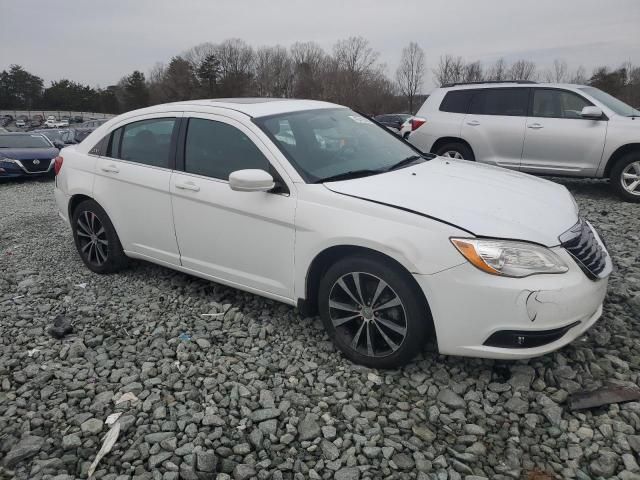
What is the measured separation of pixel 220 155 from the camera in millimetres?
3631

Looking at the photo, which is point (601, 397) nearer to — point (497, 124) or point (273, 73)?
point (497, 124)

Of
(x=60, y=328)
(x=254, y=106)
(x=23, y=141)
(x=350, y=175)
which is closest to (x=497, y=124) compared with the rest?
(x=254, y=106)

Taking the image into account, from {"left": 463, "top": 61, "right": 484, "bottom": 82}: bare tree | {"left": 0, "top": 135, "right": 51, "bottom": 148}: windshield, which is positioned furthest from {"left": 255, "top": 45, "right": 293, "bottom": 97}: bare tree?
{"left": 0, "top": 135, "right": 51, "bottom": 148}: windshield

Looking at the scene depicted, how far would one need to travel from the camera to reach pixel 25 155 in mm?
12336

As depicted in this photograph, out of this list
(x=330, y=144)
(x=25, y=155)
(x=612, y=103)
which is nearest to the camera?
(x=330, y=144)

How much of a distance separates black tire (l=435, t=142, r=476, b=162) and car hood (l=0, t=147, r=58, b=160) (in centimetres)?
1010

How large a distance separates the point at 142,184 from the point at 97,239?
1001mm

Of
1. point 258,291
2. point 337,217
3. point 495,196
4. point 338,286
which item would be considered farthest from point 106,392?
point 495,196

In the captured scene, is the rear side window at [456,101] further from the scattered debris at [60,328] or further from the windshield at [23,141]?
the windshield at [23,141]

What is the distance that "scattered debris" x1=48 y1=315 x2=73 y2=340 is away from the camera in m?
3.62

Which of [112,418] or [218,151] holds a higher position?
[218,151]

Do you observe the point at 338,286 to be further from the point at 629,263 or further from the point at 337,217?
the point at 629,263

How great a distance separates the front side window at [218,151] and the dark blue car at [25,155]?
34.7 ft

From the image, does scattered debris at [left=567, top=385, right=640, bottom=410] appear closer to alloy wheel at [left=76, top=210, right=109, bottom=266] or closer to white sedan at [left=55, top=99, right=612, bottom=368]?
white sedan at [left=55, top=99, right=612, bottom=368]
